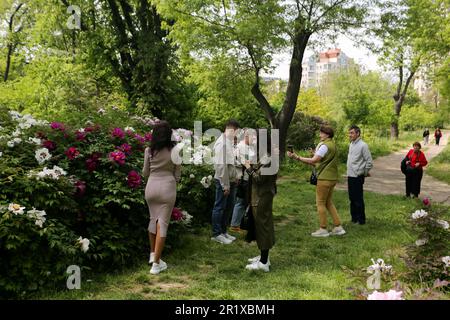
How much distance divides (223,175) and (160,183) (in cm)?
169

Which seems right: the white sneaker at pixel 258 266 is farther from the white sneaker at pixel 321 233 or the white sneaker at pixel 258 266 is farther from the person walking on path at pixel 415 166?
the person walking on path at pixel 415 166

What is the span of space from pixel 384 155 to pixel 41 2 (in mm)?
19526

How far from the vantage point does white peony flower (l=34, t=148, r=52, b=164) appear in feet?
17.0

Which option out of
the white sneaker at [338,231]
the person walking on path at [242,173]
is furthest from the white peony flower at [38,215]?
the white sneaker at [338,231]

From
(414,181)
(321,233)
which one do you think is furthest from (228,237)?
(414,181)

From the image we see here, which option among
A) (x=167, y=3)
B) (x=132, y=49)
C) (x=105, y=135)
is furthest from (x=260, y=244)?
(x=132, y=49)

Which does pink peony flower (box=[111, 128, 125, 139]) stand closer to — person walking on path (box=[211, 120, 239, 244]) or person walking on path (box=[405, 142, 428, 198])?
person walking on path (box=[211, 120, 239, 244])

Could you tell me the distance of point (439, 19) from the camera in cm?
2066

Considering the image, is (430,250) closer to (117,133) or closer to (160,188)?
(160,188)

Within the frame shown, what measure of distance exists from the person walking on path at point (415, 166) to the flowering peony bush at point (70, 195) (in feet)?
21.2

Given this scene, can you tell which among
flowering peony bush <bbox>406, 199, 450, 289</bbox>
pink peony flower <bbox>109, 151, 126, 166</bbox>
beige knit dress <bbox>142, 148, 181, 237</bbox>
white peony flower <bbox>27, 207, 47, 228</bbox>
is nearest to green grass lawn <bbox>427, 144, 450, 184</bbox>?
flowering peony bush <bbox>406, 199, 450, 289</bbox>

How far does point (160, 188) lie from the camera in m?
5.13

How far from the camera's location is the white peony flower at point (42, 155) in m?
5.17

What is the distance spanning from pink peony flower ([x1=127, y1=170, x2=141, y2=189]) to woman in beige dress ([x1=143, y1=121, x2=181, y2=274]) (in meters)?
0.52
